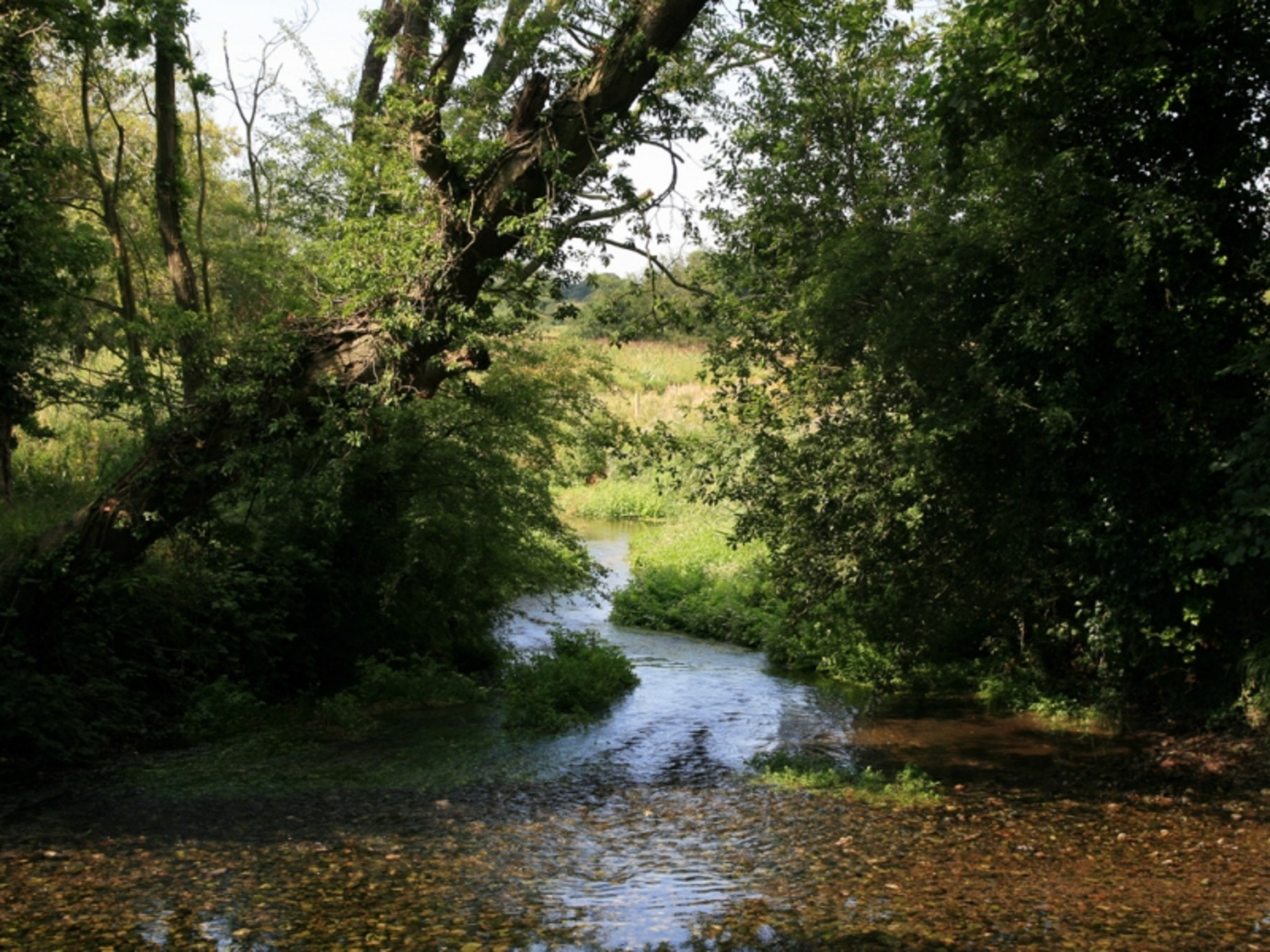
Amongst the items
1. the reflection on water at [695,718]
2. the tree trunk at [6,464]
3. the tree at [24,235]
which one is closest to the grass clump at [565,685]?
the reflection on water at [695,718]

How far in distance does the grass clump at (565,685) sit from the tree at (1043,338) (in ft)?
9.00

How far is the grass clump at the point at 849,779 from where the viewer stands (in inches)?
350

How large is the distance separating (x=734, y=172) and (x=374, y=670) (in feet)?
23.4

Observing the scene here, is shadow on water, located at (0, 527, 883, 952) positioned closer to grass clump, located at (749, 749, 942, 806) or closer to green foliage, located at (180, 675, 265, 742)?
grass clump, located at (749, 749, 942, 806)

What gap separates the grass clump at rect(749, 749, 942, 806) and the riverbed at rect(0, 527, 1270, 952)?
0.59 ft

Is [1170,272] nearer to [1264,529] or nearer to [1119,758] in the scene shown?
[1264,529]

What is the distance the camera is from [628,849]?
759cm

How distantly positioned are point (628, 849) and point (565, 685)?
5.05 m

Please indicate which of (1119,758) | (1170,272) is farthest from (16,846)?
(1170,272)

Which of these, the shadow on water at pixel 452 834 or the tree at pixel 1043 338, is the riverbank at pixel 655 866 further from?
the tree at pixel 1043 338

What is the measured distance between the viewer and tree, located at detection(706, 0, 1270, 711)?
30.4 feet

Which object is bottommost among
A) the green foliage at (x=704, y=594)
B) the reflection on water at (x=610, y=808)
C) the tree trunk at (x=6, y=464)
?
the reflection on water at (x=610, y=808)

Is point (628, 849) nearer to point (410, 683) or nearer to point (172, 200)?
point (410, 683)

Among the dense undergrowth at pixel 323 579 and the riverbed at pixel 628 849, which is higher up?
the dense undergrowth at pixel 323 579
